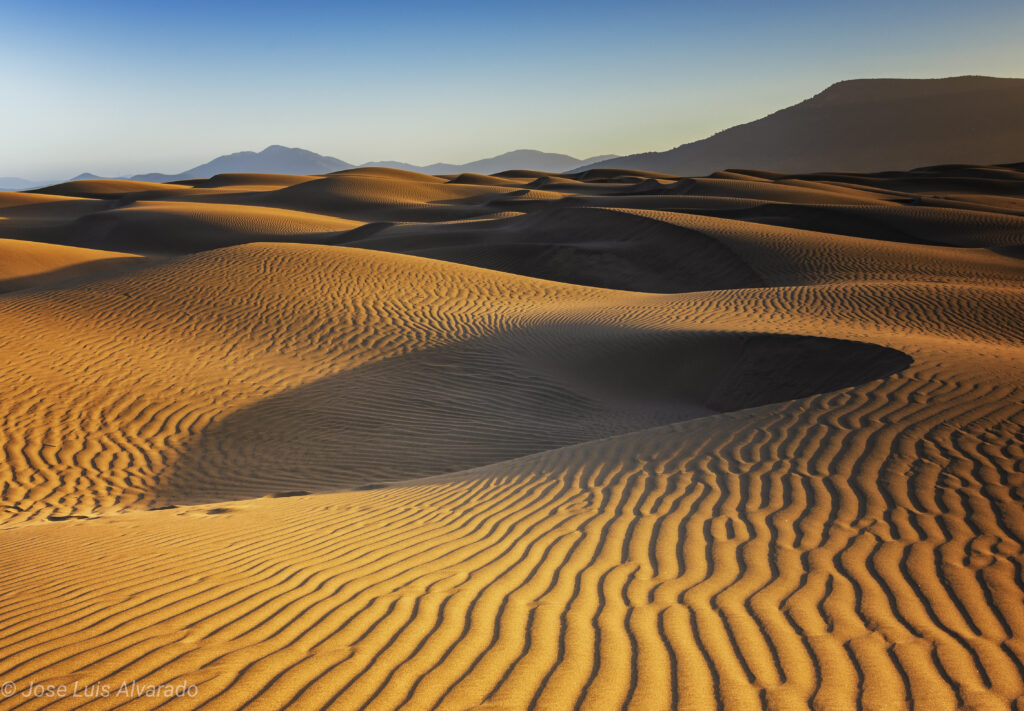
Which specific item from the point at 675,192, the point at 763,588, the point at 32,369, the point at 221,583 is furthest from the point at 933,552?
the point at 675,192

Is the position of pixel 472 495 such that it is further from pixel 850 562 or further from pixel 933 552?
pixel 933 552

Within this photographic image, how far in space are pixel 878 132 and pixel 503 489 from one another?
526 ft

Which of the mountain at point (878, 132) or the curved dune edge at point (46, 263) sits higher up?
the mountain at point (878, 132)

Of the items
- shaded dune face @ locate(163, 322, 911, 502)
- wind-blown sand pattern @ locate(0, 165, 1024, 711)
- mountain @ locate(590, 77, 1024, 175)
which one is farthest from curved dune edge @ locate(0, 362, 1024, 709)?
mountain @ locate(590, 77, 1024, 175)

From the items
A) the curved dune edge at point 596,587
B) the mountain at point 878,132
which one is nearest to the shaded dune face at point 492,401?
the curved dune edge at point 596,587

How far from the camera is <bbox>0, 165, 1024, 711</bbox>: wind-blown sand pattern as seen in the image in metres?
3.16

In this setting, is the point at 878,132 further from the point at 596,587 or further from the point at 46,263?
the point at 596,587

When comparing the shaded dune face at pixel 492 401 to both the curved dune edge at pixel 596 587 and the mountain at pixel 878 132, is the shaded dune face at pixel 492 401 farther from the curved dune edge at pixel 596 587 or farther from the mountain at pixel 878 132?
the mountain at pixel 878 132

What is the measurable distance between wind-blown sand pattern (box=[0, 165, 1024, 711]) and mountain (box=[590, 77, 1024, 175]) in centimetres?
12545

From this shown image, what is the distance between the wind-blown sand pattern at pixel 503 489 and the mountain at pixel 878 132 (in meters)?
125

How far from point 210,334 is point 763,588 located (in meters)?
11.6

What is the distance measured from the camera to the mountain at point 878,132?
123688 millimetres

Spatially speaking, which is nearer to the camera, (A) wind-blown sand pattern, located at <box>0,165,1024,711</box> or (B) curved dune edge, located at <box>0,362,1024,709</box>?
(B) curved dune edge, located at <box>0,362,1024,709</box>

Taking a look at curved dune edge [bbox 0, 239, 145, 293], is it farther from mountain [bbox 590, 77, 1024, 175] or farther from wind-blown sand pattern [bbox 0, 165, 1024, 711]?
mountain [bbox 590, 77, 1024, 175]
